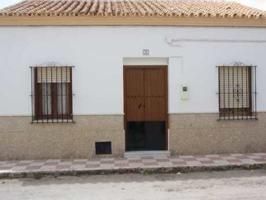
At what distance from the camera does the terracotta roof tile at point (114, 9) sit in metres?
12.6

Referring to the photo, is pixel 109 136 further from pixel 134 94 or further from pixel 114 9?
pixel 114 9

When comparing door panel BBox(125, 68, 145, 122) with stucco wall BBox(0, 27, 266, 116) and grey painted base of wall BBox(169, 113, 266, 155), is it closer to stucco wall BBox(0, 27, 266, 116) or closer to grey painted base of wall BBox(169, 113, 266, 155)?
stucco wall BBox(0, 27, 266, 116)

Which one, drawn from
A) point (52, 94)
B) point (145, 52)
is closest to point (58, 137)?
point (52, 94)

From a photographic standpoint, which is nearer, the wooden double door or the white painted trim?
the white painted trim

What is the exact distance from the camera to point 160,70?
43.3ft

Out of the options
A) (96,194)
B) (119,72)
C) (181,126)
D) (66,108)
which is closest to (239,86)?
(181,126)

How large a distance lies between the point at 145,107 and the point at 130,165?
6.64 feet

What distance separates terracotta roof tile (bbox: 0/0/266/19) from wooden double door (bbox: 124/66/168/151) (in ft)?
5.07

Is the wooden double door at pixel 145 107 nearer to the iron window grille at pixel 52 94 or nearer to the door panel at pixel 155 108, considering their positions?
the door panel at pixel 155 108

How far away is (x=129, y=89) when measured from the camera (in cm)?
1316

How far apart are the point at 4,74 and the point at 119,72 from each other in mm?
2973

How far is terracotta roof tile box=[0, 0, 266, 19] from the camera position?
12625 mm

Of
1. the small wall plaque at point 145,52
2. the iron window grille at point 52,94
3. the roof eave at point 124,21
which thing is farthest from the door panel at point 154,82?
the iron window grille at point 52,94

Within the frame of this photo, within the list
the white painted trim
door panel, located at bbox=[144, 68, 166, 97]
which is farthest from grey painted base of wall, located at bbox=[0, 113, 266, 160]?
the white painted trim
